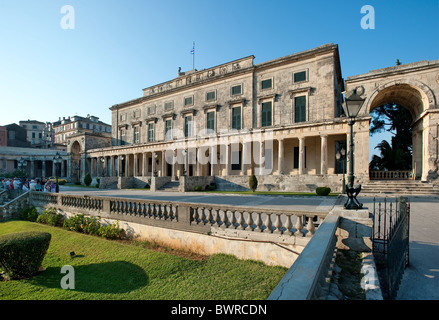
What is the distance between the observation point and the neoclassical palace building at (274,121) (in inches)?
782

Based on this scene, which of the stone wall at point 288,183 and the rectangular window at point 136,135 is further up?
the rectangular window at point 136,135

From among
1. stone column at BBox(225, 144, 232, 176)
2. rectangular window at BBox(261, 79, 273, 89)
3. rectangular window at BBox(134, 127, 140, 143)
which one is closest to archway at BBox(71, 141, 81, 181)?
rectangular window at BBox(134, 127, 140, 143)

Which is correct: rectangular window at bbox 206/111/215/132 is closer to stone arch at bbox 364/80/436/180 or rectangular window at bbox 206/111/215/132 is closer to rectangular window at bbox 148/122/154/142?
rectangular window at bbox 148/122/154/142

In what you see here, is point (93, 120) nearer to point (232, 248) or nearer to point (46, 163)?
point (46, 163)

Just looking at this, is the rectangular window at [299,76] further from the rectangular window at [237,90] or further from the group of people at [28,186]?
the group of people at [28,186]

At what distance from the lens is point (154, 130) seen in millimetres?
39125

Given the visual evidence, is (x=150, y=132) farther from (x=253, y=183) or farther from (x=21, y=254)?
(x=21, y=254)

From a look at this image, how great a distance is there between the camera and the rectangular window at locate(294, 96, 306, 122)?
25.6m

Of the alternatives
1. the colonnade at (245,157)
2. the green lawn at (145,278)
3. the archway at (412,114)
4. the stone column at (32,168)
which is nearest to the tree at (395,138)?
the archway at (412,114)

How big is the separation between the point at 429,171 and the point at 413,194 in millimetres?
4177

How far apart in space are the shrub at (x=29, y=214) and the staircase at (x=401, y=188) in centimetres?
2398

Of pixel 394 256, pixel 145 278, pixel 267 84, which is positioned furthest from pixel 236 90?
pixel 394 256

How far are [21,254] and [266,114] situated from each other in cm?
2654
